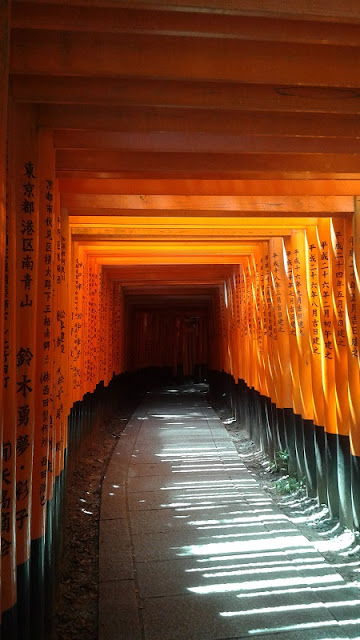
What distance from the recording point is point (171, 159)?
3.76 metres

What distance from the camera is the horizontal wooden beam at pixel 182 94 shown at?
277 cm

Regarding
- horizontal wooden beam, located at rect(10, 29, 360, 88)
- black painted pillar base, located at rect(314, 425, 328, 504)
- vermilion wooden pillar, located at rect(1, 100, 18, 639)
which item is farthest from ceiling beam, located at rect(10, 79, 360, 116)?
black painted pillar base, located at rect(314, 425, 328, 504)

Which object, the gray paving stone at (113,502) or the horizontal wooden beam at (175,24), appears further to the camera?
the gray paving stone at (113,502)

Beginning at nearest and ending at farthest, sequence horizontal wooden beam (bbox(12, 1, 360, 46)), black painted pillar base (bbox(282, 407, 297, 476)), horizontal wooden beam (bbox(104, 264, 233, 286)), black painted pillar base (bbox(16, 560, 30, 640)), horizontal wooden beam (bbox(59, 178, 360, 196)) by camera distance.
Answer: horizontal wooden beam (bbox(12, 1, 360, 46)), black painted pillar base (bbox(16, 560, 30, 640)), horizontal wooden beam (bbox(59, 178, 360, 196)), black painted pillar base (bbox(282, 407, 297, 476)), horizontal wooden beam (bbox(104, 264, 233, 286))

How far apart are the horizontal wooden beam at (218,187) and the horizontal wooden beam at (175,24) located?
205 centimetres

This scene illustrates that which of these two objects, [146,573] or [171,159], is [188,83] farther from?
[146,573]

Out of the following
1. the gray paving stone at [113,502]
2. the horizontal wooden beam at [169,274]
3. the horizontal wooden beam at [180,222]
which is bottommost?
the gray paving stone at [113,502]

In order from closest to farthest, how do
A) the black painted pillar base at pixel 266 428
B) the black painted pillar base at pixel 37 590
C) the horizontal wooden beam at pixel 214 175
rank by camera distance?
1. the black painted pillar base at pixel 37 590
2. the horizontal wooden beam at pixel 214 175
3. the black painted pillar base at pixel 266 428

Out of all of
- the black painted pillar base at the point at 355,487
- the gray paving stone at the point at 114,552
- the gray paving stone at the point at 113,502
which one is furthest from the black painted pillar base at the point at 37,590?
the black painted pillar base at the point at 355,487

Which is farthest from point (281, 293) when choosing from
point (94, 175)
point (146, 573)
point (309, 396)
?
point (146, 573)

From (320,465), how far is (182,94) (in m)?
4.15

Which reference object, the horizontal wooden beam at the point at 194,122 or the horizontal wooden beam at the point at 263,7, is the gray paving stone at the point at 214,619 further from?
the horizontal wooden beam at the point at 263,7

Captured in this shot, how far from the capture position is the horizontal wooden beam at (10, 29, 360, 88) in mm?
2486

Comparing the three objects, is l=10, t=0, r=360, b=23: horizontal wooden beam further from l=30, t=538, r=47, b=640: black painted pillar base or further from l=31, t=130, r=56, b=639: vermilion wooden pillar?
l=30, t=538, r=47, b=640: black painted pillar base
